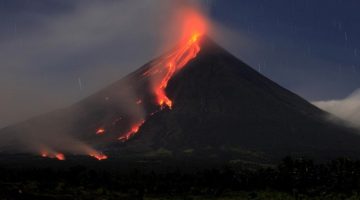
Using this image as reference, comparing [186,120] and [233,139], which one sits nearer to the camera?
[233,139]

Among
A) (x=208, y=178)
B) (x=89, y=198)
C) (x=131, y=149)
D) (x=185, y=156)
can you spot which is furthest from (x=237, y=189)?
(x=131, y=149)

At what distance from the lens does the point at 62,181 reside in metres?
67.7

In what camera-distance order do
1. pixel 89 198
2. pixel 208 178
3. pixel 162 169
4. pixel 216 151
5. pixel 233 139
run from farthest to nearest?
pixel 233 139 < pixel 216 151 < pixel 162 169 < pixel 208 178 < pixel 89 198

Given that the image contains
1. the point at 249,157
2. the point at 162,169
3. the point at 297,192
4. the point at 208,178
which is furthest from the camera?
the point at 249,157

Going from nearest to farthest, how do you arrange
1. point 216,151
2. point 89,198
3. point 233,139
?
point 89,198 < point 216,151 < point 233,139

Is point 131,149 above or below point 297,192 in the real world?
above

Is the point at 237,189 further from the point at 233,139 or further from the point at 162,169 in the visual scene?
the point at 233,139

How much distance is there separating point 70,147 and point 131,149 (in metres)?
25.5

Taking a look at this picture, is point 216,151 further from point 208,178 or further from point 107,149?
point 208,178

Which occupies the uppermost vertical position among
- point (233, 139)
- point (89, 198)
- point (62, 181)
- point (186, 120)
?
point (186, 120)

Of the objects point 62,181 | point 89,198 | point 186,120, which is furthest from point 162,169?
point 186,120

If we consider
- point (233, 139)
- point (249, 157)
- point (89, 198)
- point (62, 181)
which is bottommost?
point (89, 198)

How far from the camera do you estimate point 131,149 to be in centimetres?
17125

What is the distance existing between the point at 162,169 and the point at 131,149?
61.3 meters
